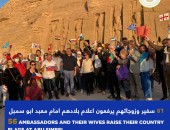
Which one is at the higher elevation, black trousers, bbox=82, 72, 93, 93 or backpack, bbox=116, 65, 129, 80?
backpack, bbox=116, 65, 129, 80

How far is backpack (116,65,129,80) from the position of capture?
867 cm

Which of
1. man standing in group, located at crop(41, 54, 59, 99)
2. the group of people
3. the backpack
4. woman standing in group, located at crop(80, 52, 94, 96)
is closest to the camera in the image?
the group of people

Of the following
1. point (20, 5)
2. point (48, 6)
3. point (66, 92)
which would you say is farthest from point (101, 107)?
point (20, 5)

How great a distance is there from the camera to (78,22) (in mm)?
35000

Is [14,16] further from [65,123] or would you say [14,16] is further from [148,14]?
[65,123]

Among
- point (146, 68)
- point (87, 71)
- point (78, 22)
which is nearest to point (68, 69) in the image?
point (87, 71)

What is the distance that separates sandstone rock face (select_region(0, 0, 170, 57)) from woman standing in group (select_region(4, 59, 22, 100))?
1710cm

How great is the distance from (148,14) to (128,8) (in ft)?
10.4

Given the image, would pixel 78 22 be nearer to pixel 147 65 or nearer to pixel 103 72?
pixel 103 72

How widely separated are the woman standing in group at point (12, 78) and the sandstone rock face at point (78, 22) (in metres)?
17.1

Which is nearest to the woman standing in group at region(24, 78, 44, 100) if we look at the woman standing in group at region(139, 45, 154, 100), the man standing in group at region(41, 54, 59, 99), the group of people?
the group of people

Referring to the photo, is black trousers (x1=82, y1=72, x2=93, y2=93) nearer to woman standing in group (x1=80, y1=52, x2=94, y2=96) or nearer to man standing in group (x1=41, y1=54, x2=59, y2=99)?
woman standing in group (x1=80, y1=52, x2=94, y2=96)
